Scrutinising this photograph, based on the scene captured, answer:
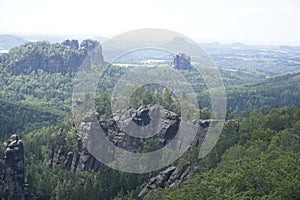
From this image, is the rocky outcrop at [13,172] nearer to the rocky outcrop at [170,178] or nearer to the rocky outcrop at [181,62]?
the rocky outcrop at [170,178]

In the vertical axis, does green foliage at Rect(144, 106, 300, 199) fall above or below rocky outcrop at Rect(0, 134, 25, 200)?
above

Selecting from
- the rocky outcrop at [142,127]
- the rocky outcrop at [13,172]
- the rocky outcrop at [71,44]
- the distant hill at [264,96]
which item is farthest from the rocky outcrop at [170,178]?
the rocky outcrop at [71,44]

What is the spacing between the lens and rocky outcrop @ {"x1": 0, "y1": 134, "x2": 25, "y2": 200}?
129 ft

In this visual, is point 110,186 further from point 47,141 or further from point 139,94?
point 139,94

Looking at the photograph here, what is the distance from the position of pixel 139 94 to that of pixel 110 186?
1973cm

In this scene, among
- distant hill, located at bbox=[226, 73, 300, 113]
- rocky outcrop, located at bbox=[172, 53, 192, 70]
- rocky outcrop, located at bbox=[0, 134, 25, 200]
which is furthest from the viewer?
rocky outcrop, located at bbox=[172, 53, 192, 70]

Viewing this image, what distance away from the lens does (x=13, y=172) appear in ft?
130

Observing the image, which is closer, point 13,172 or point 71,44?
point 13,172

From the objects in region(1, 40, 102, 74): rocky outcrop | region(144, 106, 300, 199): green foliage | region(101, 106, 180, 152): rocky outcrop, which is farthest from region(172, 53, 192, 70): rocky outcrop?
region(144, 106, 300, 199): green foliage

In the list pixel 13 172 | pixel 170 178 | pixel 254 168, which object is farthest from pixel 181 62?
pixel 254 168

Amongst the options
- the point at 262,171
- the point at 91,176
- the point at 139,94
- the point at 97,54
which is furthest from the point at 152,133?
the point at 97,54

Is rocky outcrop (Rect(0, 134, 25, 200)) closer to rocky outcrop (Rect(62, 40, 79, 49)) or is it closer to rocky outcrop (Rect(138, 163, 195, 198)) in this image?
rocky outcrop (Rect(138, 163, 195, 198))

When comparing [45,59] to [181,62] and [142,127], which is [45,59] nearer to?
[181,62]

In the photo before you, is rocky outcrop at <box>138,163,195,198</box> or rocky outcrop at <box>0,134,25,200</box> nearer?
rocky outcrop at <box>138,163,195,198</box>
